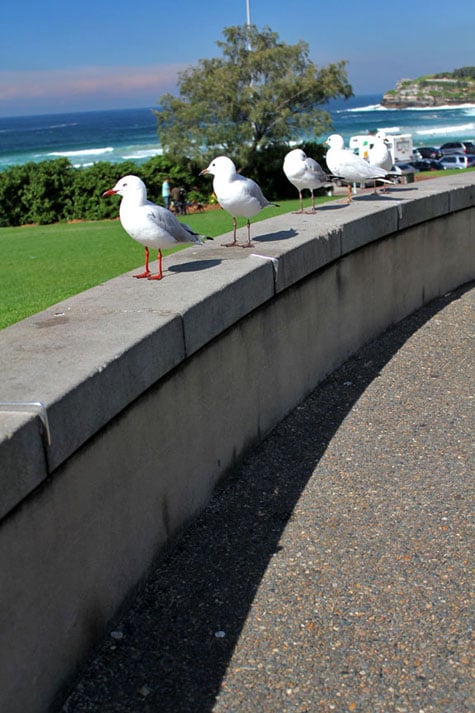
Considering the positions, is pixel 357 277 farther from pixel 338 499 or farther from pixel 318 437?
pixel 338 499

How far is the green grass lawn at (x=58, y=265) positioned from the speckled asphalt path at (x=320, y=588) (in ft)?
10.4

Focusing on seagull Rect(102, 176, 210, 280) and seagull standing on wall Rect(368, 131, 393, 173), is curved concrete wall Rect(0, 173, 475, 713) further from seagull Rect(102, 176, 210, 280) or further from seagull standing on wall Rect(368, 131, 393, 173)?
seagull standing on wall Rect(368, 131, 393, 173)

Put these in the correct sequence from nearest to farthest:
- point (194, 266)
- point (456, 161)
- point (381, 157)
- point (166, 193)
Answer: point (194, 266) < point (381, 157) < point (166, 193) < point (456, 161)

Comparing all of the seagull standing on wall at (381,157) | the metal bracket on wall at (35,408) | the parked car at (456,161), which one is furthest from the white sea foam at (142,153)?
the metal bracket on wall at (35,408)

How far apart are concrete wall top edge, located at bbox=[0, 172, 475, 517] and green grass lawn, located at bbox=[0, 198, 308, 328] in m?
2.29

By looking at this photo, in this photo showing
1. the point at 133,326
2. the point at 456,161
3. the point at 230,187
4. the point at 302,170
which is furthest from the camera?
the point at 456,161

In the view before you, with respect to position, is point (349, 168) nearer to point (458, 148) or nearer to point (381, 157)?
point (381, 157)

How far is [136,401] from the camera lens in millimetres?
3934

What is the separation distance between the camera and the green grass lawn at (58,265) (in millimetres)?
8336

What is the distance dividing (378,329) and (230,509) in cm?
357

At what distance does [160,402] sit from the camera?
4.17m

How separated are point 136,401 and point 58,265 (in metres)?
7.88

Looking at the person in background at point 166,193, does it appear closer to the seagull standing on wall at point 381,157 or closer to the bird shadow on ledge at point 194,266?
the seagull standing on wall at point 381,157

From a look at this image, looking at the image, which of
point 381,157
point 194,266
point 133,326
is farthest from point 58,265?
point 133,326
